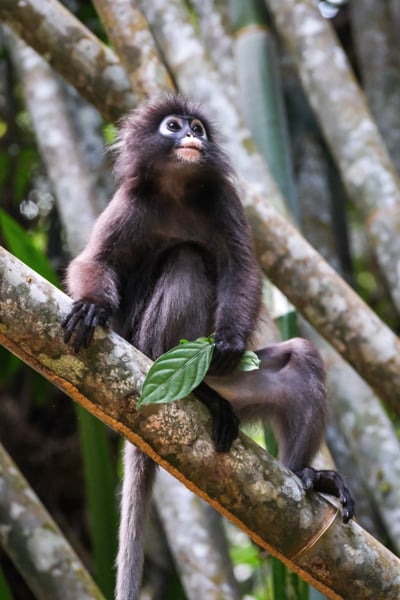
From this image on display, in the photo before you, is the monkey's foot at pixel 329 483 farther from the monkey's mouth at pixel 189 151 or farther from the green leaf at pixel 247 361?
the monkey's mouth at pixel 189 151

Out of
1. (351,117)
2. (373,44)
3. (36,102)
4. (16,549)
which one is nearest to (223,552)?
(16,549)

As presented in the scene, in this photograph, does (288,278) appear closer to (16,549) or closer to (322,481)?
(322,481)

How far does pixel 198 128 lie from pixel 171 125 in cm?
11

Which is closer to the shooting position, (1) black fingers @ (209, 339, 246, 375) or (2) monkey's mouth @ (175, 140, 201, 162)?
(1) black fingers @ (209, 339, 246, 375)

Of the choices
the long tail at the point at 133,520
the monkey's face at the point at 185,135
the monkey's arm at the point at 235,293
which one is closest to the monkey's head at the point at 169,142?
the monkey's face at the point at 185,135

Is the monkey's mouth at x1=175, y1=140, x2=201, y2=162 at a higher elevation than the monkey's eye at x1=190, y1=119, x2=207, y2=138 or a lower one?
lower

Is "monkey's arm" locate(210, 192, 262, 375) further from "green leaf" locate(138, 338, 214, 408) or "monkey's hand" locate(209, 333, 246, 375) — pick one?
"green leaf" locate(138, 338, 214, 408)

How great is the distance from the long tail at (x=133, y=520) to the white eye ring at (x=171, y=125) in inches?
46.7

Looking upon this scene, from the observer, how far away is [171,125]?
3533 millimetres

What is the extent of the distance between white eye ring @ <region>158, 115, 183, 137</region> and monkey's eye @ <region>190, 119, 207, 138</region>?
5 centimetres

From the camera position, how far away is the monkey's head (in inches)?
135

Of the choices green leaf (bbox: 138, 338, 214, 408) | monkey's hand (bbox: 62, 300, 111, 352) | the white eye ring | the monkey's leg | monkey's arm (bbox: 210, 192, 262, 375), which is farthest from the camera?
the white eye ring

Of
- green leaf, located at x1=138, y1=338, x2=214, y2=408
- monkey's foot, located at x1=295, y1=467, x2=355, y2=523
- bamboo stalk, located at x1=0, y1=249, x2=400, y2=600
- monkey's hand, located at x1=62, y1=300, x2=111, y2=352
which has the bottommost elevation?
monkey's foot, located at x1=295, y1=467, x2=355, y2=523

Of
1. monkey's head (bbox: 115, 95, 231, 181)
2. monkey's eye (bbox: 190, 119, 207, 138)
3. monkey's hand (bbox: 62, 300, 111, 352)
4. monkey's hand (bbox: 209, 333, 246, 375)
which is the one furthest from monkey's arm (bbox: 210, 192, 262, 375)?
monkey's hand (bbox: 62, 300, 111, 352)
